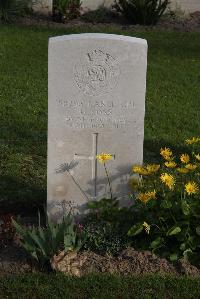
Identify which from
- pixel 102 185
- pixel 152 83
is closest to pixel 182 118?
pixel 152 83

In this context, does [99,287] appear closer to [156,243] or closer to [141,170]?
[156,243]

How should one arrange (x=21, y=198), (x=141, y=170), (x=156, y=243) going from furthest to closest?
1. (x=21, y=198)
2. (x=141, y=170)
3. (x=156, y=243)

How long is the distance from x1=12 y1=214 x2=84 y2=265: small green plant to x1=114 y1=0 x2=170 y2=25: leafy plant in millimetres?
9796

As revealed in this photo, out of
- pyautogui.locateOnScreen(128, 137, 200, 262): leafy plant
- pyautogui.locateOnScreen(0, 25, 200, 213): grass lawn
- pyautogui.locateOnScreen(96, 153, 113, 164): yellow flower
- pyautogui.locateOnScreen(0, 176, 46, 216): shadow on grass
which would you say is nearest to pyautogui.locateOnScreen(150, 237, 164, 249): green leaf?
pyautogui.locateOnScreen(128, 137, 200, 262): leafy plant

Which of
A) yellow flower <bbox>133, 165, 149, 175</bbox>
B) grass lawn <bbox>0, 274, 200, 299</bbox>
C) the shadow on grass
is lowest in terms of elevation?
grass lawn <bbox>0, 274, 200, 299</bbox>

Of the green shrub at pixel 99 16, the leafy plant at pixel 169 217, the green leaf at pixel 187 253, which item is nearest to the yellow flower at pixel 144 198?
the leafy plant at pixel 169 217

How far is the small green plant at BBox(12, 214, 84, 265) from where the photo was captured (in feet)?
16.6

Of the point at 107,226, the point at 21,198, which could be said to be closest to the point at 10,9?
Result: the point at 21,198

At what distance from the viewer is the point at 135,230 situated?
5.22 metres

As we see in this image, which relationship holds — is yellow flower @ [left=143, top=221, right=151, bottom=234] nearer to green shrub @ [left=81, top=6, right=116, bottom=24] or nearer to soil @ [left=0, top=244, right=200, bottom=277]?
soil @ [left=0, top=244, right=200, bottom=277]

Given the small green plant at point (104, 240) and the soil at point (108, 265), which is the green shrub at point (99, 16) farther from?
the soil at point (108, 265)

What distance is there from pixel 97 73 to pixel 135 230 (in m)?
1.16

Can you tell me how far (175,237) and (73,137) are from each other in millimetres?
1050

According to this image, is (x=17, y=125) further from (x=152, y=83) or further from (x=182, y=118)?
(x=152, y=83)
